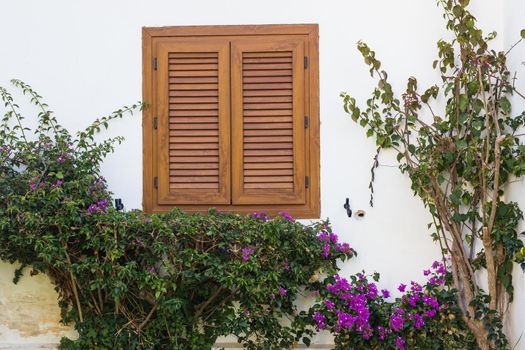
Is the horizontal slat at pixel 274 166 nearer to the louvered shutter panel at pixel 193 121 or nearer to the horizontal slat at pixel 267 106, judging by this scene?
the louvered shutter panel at pixel 193 121

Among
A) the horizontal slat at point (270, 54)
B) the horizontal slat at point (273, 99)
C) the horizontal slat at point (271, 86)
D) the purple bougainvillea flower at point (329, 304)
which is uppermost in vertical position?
the horizontal slat at point (270, 54)

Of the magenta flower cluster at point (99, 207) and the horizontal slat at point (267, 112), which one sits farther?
the horizontal slat at point (267, 112)

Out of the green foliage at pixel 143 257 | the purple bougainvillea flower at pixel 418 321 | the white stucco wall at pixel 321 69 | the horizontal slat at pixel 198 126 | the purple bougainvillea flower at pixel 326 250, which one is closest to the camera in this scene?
the green foliage at pixel 143 257

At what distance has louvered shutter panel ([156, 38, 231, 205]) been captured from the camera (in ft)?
18.0

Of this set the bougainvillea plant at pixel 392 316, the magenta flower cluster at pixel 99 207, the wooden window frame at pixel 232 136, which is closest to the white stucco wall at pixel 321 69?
the wooden window frame at pixel 232 136

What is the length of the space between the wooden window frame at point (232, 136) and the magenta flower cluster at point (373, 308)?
31 centimetres

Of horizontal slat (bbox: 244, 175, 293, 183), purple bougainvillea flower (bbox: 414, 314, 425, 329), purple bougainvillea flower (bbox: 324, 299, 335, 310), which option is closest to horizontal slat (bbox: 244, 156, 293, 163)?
horizontal slat (bbox: 244, 175, 293, 183)

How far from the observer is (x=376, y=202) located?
543 cm

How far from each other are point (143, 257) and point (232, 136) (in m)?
1.03

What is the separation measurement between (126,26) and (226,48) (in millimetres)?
722

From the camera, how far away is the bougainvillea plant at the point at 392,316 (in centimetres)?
516

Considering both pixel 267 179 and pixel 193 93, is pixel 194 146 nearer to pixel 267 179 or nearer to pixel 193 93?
pixel 193 93

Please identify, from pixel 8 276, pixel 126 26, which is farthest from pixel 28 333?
pixel 126 26

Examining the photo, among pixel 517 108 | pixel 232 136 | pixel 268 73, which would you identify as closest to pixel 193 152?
pixel 232 136
